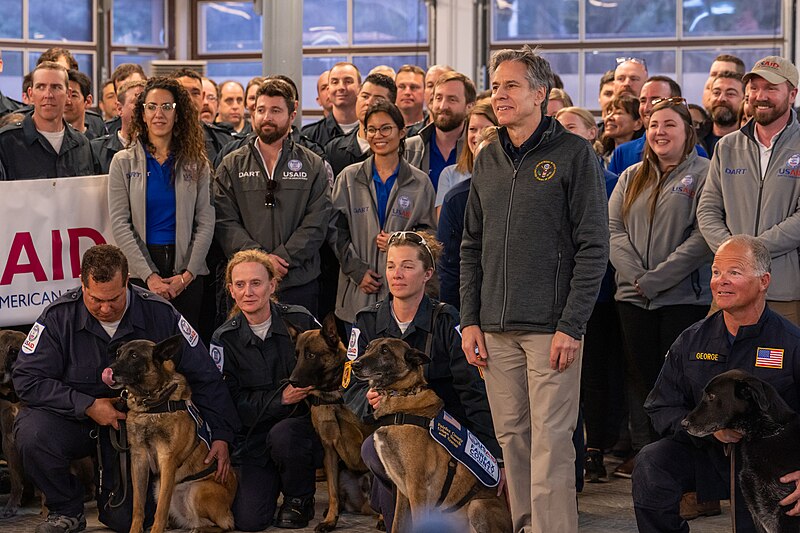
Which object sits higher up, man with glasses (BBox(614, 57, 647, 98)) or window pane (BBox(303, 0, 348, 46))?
window pane (BBox(303, 0, 348, 46))

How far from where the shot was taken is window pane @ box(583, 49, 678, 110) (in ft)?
36.0

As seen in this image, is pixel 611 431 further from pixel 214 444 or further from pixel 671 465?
pixel 214 444

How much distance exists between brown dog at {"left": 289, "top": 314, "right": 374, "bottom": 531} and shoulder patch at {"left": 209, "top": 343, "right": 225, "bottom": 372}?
34 centimetres

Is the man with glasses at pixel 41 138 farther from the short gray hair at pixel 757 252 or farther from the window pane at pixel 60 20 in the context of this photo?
the window pane at pixel 60 20

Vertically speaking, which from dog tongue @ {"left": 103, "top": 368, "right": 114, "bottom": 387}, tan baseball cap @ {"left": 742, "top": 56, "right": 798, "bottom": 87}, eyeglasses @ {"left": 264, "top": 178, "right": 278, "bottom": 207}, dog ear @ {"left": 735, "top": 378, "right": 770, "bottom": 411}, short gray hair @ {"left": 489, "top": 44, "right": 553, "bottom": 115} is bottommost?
dog tongue @ {"left": 103, "top": 368, "right": 114, "bottom": 387}

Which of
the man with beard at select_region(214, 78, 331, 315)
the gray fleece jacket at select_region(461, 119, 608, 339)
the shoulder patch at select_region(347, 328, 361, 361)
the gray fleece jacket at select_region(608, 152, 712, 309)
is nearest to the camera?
the gray fleece jacket at select_region(461, 119, 608, 339)

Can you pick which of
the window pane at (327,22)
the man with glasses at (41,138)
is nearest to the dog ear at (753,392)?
the man with glasses at (41,138)

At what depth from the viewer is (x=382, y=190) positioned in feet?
19.4

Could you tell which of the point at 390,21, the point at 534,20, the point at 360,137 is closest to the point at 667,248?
the point at 360,137

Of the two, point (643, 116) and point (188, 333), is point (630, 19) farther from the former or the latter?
point (188, 333)

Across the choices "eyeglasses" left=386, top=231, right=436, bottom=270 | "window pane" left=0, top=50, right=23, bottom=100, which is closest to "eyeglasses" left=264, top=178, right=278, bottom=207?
"eyeglasses" left=386, top=231, right=436, bottom=270

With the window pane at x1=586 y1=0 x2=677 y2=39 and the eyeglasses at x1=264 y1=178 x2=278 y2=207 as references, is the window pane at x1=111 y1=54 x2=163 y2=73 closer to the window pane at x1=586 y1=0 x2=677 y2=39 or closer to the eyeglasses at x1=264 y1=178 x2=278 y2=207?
the window pane at x1=586 y1=0 x2=677 y2=39

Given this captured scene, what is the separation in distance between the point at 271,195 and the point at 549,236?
230 cm

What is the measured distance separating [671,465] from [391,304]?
1.35m
